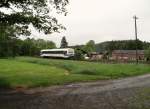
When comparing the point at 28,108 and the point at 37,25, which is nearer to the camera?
the point at 28,108

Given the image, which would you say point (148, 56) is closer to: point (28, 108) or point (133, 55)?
point (133, 55)

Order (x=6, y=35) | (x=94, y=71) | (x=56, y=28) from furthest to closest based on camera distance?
1. (x=94, y=71)
2. (x=6, y=35)
3. (x=56, y=28)

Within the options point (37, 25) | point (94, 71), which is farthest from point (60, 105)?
point (94, 71)

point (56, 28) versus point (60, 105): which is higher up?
point (56, 28)

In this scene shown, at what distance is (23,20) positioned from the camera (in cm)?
2150

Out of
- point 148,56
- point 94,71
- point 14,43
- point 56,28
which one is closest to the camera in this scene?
point 56,28

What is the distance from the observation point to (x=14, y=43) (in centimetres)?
2681

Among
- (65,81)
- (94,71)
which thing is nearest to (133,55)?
(94,71)

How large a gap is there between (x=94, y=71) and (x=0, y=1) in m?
23.4

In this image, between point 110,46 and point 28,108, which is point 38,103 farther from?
point 110,46

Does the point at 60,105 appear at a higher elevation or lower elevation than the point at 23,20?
lower

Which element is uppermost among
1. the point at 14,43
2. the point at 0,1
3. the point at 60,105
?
the point at 0,1

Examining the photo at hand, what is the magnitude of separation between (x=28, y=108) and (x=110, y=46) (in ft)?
540

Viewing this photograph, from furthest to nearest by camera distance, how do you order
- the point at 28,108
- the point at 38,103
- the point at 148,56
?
the point at 148,56 → the point at 38,103 → the point at 28,108
